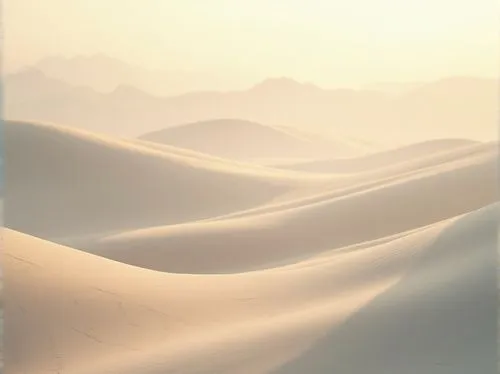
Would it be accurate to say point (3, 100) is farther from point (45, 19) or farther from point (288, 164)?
point (288, 164)

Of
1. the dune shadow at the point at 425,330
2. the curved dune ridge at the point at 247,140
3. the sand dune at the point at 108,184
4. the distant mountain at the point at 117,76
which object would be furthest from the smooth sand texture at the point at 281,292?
the distant mountain at the point at 117,76

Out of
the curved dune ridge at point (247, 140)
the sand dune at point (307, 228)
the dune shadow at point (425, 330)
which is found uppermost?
the curved dune ridge at point (247, 140)

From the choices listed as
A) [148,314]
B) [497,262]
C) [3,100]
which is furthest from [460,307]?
[3,100]

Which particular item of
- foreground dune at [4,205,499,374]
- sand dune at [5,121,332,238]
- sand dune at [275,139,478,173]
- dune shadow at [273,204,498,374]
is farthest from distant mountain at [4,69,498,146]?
dune shadow at [273,204,498,374]

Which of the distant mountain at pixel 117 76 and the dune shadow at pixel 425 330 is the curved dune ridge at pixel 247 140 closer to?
the distant mountain at pixel 117 76

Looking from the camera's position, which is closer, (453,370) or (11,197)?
(453,370)

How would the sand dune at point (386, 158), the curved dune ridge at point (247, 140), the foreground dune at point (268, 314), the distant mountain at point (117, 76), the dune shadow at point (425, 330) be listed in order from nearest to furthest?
the dune shadow at point (425, 330) → the foreground dune at point (268, 314) → the distant mountain at point (117, 76) → the curved dune ridge at point (247, 140) → the sand dune at point (386, 158)

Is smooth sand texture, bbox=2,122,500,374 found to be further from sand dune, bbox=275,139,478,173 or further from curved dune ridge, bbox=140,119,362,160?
curved dune ridge, bbox=140,119,362,160
